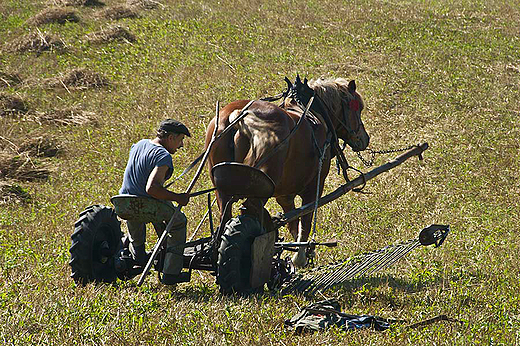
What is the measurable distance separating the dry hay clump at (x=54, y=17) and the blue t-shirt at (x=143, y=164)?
18.8 m

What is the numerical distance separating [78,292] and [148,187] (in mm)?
1192

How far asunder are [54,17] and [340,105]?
1709cm

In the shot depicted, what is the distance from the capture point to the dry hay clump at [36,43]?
20.5m

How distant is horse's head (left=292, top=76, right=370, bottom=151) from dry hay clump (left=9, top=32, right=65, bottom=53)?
14.3 metres

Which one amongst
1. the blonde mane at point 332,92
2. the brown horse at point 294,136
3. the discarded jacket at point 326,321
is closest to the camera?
the discarded jacket at point 326,321

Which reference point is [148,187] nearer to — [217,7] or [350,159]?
[350,159]

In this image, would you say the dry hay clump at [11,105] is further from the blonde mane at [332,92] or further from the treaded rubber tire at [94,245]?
→ the treaded rubber tire at [94,245]

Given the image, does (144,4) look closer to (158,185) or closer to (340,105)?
(340,105)

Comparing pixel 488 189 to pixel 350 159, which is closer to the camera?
pixel 488 189

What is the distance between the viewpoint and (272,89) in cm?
1786

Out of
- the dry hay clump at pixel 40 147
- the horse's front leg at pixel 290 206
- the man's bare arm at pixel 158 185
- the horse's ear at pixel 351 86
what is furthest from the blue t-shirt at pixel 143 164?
the dry hay clump at pixel 40 147

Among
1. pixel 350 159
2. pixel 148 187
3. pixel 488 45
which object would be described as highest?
pixel 148 187

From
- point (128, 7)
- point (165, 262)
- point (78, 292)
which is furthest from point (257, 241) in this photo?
point (128, 7)

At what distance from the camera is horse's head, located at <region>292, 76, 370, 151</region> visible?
27.5 ft
